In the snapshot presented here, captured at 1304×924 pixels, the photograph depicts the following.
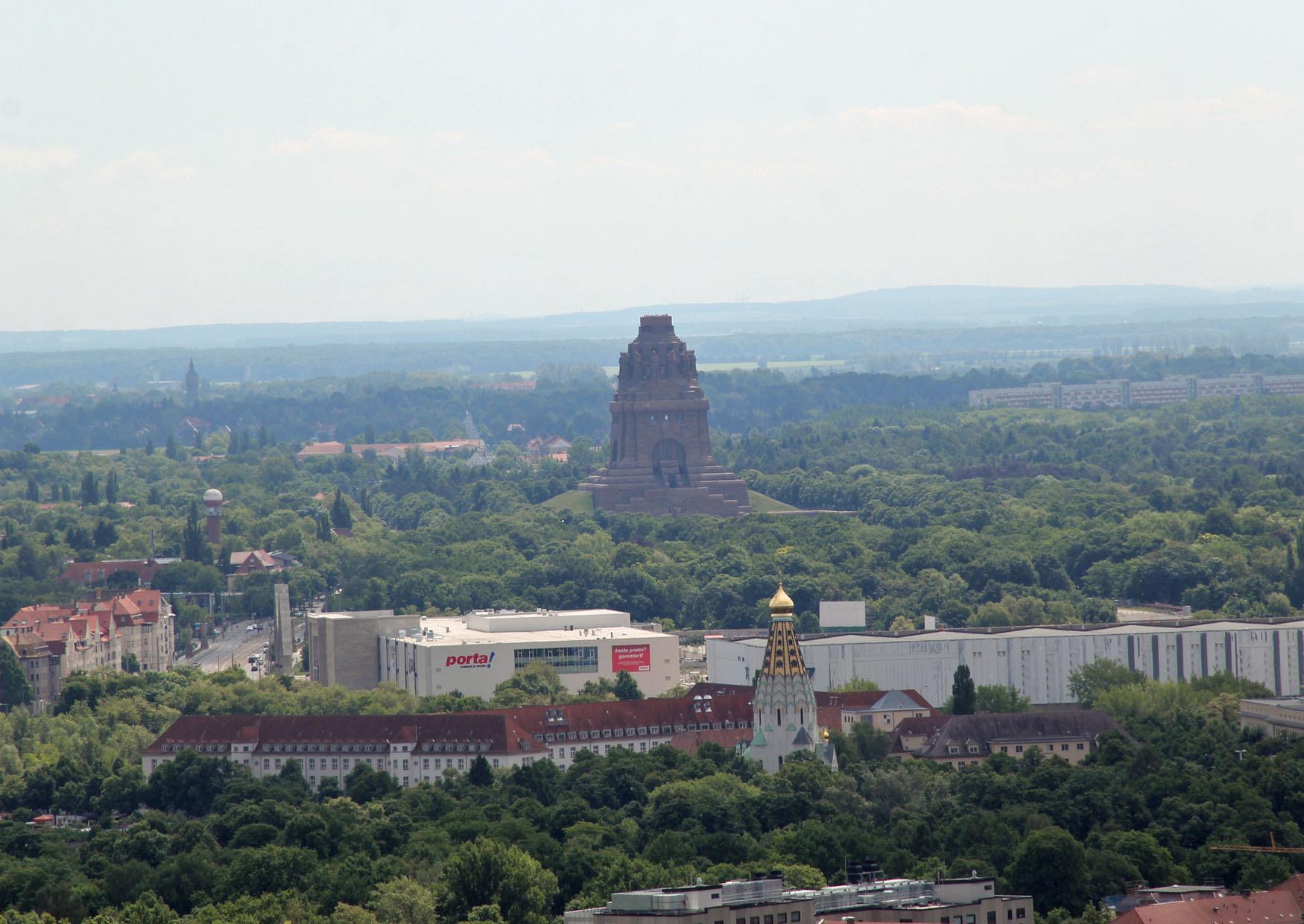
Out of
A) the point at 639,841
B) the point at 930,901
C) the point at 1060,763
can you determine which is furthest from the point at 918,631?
the point at 930,901

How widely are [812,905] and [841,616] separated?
79.4 meters

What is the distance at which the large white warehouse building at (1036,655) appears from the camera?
448 ft

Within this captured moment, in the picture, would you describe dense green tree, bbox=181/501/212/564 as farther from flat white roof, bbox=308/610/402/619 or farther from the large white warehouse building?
the large white warehouse building

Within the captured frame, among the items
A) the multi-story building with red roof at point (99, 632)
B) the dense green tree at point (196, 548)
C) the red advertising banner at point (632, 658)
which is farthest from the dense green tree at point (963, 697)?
the dense green tree at point (196, 548)

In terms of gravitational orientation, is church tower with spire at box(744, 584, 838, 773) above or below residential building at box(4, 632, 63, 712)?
above

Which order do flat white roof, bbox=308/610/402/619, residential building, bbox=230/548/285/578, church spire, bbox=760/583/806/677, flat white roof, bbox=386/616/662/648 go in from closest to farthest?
church spire, bbox=760/583/806/677 → flat white roof, bbox=386/616/662/648 → flat white roof, bbox=308/610/402/619 → residential building, bbox=230/548/285/578

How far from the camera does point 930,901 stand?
78062 millimetres

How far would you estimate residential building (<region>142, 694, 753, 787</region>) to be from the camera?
11650cm

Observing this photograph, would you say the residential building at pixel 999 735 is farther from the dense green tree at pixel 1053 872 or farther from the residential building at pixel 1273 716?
the dense green tree at pixel 1053 872

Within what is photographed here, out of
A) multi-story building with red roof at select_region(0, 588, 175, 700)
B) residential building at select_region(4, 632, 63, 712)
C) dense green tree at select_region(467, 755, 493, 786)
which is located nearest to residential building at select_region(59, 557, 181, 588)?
multi-story building with red roof at select_region(0, 588, 175, 700)

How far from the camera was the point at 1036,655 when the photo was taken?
13838 cm

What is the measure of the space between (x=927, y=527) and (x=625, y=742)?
7855cm

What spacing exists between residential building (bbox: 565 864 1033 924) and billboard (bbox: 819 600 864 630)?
72497 millimetres

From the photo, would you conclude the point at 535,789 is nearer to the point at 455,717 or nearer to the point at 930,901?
the point at 455,717
